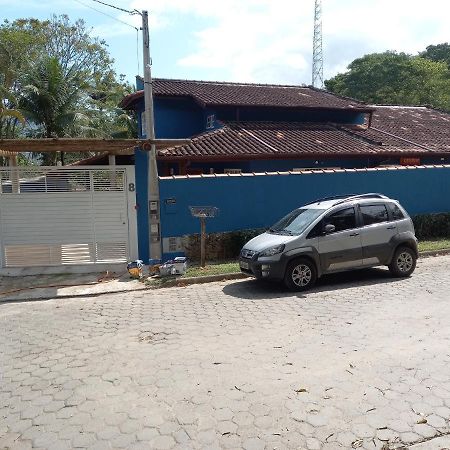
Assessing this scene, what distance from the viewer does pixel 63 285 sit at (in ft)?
31.6

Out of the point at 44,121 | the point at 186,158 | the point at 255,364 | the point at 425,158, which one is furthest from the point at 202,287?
the point at 44,121

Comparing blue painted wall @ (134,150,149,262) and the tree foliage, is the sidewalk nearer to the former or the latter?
blue painted wall @ (134,150,149,262)

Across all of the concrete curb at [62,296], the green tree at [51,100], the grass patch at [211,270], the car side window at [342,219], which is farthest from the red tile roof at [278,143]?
the green tree at [51,100]

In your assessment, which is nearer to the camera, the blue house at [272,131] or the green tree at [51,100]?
the blue house at [272,131]

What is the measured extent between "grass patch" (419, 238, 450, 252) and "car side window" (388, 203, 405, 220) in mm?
2757

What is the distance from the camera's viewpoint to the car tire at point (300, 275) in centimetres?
818

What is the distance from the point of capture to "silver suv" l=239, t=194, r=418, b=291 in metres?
8.19

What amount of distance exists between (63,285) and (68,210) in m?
2.00

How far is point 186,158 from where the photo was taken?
15.5 meters

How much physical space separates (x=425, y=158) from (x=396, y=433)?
19.1 metres

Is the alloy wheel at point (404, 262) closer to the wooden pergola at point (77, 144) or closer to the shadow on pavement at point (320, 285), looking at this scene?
the shadow on pavement at point (320, 285)

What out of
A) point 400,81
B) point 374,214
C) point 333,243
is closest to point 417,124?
point 400,81

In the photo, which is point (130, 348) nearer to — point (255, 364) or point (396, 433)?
point (255, 364)

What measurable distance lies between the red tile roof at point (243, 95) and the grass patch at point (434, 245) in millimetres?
9582
